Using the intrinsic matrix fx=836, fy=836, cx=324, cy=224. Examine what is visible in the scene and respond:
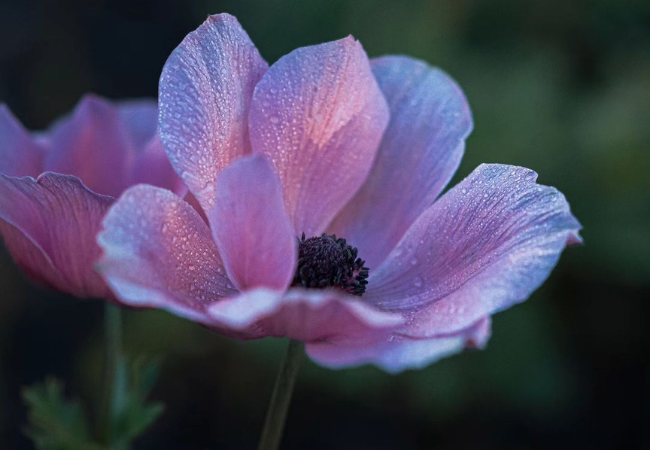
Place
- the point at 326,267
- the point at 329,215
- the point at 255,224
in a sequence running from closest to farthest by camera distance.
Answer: the point at 255,224, the point at 326,267, the point at 329,215

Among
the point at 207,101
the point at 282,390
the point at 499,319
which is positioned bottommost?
the point at 499,319

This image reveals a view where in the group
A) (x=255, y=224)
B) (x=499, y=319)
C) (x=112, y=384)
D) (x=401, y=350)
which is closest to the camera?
(x=401, y=350)

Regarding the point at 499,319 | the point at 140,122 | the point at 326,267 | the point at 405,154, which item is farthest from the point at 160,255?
the point at 499,319

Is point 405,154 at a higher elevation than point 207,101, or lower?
lower

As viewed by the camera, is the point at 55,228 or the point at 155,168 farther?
the point at 155,168

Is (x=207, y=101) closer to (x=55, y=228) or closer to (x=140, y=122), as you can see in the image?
(x=55, y=228)

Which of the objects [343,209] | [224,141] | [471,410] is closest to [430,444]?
[471,410]
